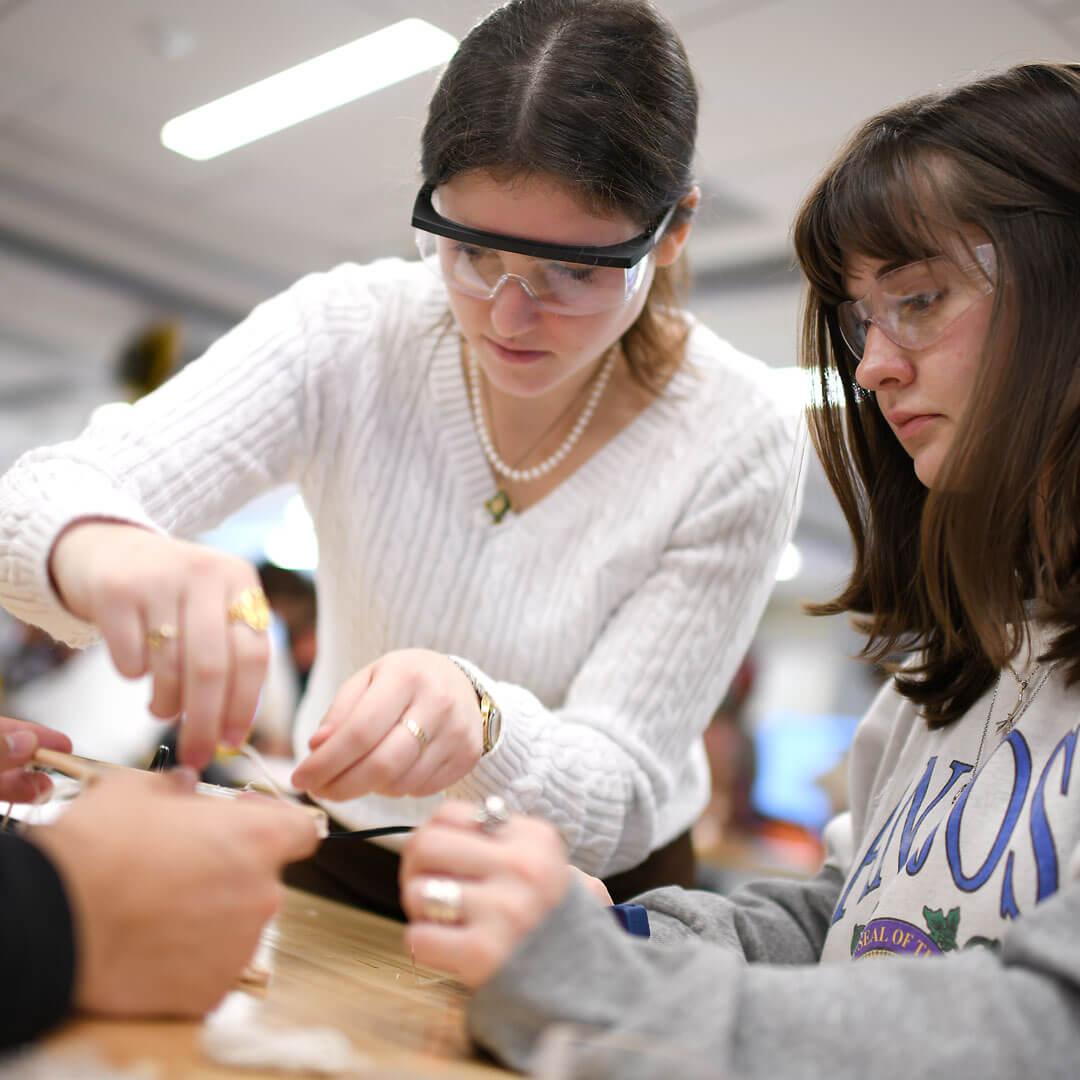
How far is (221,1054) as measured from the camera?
1.84 ft

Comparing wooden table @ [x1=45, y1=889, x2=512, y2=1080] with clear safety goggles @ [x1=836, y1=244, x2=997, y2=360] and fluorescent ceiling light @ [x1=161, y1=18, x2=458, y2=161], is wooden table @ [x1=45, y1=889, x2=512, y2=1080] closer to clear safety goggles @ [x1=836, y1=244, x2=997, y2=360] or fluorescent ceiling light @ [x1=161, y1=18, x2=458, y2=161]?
clear safety goggles @ [x1=836, y1=244, x2=997, y2=360]

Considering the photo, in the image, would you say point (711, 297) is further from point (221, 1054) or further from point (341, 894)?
point (221, 1054)

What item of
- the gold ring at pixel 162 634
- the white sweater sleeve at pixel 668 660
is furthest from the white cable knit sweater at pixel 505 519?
the gold ring at pixel 162 634

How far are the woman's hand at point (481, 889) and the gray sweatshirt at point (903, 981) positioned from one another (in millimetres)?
11

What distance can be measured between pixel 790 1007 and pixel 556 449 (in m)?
0.89

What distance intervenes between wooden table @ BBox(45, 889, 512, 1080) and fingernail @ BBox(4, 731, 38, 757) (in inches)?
9.0

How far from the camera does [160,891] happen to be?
1.90 ft

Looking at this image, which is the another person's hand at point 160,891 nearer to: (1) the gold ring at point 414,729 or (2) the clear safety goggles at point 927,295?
(1) the gold ring at point 414,729

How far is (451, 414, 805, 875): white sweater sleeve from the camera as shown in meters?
1.15

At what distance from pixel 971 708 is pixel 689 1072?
23.3 inches

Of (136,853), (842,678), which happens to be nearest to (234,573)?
(136,853)

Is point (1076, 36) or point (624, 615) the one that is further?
point (1076, 36)

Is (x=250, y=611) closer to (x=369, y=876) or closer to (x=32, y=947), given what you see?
(x=32, y=947)

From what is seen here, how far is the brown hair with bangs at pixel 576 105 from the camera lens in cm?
107
